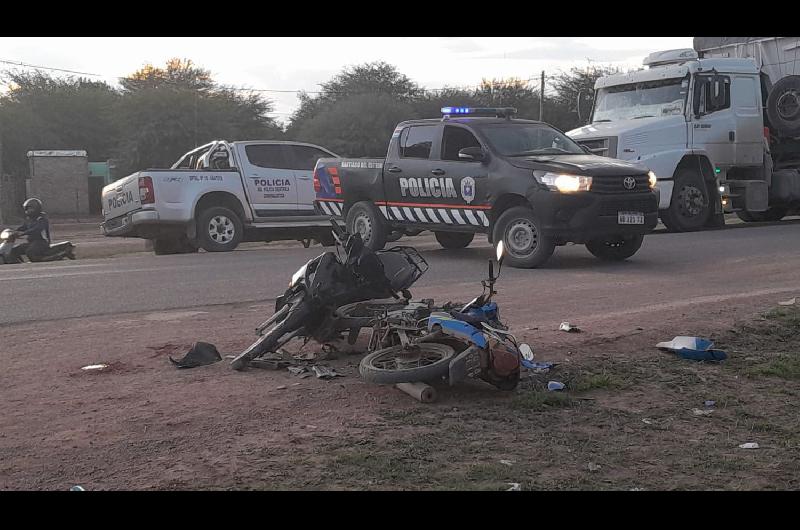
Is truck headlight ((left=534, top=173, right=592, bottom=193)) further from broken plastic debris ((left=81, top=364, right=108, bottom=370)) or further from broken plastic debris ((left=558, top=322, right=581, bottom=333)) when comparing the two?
broken plastic debris ((left=81, top=364, right=108, bottom=370))

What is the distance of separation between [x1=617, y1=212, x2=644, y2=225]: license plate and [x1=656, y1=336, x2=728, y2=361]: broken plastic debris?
15.4ft

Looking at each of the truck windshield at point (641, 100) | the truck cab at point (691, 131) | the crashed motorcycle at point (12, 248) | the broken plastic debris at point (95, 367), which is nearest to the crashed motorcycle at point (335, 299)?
the broken plastic debris at point (95, 367)

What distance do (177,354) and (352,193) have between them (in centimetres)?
726

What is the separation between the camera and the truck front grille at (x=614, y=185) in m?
11.2

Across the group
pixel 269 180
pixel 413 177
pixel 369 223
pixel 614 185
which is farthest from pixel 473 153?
pixel 269 180

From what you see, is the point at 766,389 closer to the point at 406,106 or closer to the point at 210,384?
the point at 210,384

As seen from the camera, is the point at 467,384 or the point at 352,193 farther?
the point at 352,193

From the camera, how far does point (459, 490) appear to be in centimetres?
407

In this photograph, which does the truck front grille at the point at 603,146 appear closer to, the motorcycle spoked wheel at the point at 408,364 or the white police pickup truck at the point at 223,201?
the white police pickup truck at the point at 223,201

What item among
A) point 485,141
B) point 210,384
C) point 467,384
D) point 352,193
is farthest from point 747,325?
point 352,193

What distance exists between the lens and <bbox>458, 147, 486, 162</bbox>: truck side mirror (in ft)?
39.0

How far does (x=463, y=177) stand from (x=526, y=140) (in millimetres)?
985

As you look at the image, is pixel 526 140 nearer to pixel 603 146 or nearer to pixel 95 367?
pixel 603 146

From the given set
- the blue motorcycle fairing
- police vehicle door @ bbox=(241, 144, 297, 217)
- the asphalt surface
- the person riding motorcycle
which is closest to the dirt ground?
the blue motorcycle fairing
